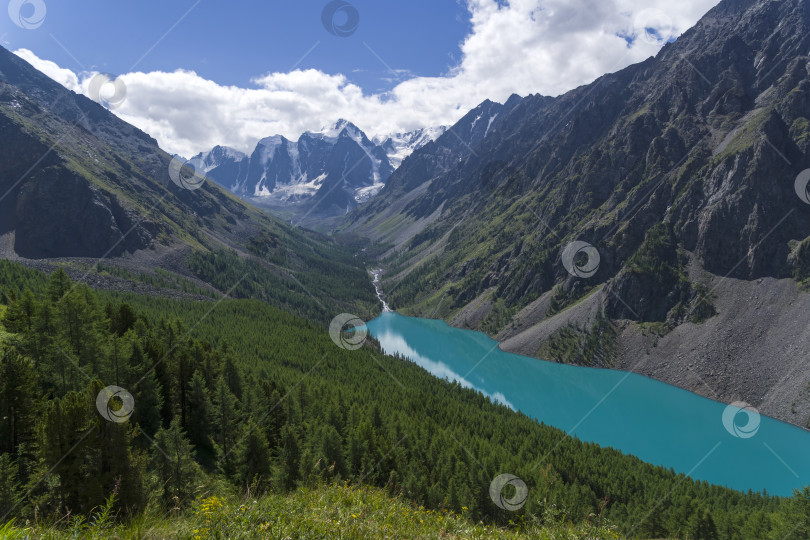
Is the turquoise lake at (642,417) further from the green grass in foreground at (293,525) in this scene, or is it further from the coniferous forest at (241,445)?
the green grass in foreground at (293,525)

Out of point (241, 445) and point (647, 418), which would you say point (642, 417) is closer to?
point (647, 418)

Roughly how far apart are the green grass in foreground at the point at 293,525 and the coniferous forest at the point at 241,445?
508mm

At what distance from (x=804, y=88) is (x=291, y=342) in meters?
186

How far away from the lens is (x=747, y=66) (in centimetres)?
17200

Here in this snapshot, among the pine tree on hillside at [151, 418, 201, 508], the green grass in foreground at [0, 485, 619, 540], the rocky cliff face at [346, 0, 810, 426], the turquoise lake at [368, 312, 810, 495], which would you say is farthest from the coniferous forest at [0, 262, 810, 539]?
the rocky cliff face at [346, 0, 810, 426]

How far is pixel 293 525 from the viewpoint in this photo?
28.0 ft

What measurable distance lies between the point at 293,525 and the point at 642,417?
338 ft

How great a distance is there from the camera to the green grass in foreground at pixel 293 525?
312 inches

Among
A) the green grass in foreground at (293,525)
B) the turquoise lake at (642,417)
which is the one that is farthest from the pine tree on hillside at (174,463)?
the turquoise lake at (642,417)

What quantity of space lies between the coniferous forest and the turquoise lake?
21.3 metres

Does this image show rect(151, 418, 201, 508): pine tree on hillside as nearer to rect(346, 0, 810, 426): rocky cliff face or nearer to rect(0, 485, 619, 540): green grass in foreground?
rect(0, 485, 619, 540): green grass in foreground

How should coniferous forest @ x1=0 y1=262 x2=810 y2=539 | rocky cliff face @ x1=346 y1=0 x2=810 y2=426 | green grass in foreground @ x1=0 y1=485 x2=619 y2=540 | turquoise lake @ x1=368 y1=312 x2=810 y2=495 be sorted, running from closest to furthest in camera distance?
1. green grass in foreground @ x1=0 y1=485 x2=619 y2=540
2. coniferous forest @ x1=0 y1=262 x2=810 y2=539
3. turquoise lake @ x1=368 y1=312 x2=810 y2=495
4. rocky cliff face @ x1=346 y1=0 x2=810 y2=426

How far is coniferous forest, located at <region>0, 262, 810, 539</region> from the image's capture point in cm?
1817

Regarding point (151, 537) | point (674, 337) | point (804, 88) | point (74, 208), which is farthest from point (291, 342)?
point (804, 88)
